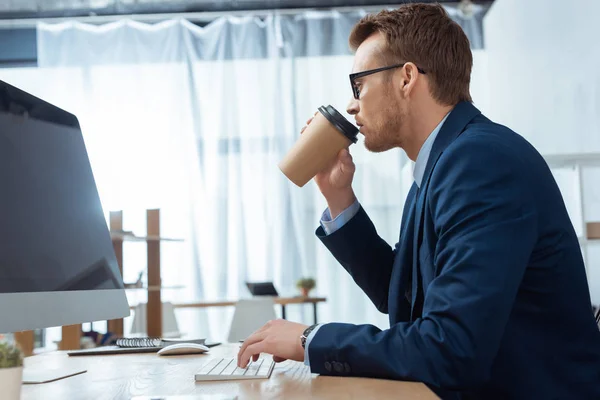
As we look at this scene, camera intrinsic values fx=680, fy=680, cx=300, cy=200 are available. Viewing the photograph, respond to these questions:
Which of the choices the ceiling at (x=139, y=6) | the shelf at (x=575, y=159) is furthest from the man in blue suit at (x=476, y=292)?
the ceiling at (x=139, y=6)

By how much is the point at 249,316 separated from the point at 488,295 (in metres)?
3.48

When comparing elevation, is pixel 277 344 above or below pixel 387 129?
below

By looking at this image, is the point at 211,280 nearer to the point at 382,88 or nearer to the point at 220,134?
the point at 220,134

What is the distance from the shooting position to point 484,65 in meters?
5.32

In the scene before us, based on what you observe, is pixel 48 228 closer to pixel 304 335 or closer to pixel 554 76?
pixel 304 335

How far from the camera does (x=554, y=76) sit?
3611 mm

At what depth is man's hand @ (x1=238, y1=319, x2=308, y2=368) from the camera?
94 cm

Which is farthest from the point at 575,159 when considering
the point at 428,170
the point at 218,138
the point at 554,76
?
Answer: the point at 218,138

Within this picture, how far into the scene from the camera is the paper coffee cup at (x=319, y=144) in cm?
133

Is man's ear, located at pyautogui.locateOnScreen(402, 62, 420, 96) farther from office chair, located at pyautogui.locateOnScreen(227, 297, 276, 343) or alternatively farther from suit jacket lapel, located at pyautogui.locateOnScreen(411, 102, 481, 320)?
office chair, located at pyautogui.locateOnScreen(227, 297, 276, 343)

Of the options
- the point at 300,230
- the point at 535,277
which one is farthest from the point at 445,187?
→ the point at 300,230

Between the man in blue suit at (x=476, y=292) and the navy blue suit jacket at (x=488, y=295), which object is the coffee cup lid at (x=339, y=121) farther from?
the navy blue suit jacket at (x=488, y=295)

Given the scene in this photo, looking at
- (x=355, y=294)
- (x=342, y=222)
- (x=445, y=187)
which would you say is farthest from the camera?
(x=355, y=294)

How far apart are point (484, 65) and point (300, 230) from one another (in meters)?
1.93
